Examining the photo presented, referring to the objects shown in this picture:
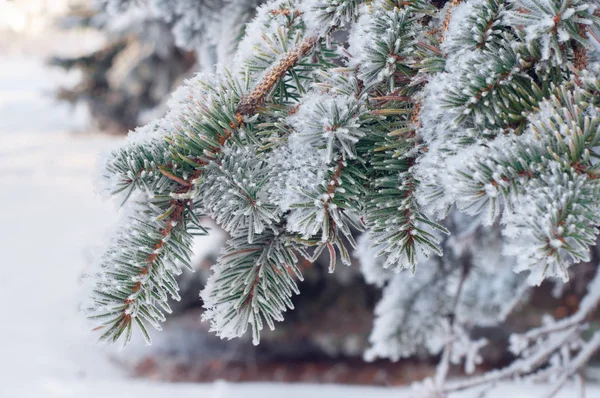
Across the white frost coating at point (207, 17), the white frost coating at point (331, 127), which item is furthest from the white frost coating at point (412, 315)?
the white frost coating at point (331, 127)

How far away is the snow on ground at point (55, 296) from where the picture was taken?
4.14m

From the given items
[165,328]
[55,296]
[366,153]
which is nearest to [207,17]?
[366,153]

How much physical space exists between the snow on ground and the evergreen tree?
0.63 feet

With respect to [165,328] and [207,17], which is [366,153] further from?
[165,328]

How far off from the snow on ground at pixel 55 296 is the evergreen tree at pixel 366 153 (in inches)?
7.6

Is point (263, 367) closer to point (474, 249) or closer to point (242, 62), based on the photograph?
point (474, 249)

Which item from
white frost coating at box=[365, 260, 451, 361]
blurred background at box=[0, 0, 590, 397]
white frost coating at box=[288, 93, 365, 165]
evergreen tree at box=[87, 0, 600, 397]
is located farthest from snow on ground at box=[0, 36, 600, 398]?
white frost coating at box=[365, 260, 451, 361]

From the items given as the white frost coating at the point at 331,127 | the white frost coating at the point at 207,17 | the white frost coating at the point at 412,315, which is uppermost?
the white frost coating at the point at 207,17

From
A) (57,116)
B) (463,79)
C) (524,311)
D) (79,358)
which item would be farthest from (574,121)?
(57,116)

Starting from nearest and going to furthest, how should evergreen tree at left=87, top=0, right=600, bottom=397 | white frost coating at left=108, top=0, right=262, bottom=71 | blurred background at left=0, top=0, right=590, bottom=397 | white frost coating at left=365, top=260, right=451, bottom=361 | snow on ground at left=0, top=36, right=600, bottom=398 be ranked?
evergreen tree at left=87, top=0, right=600, bottom=397
white frost coating at left=108, top=0, right=262, bottom=71
white frost coating at left=365, top=260, right=451, bottom=361
snow on ground at left=0, top=36, right=600, bottom=398
blurred background at left=0, top=0, right=590, bottom=397

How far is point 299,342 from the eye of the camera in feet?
15.9

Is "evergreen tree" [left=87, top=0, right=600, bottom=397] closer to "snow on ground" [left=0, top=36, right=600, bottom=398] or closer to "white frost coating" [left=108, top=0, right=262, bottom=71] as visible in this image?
"snow on ground" [left=0, top=36, right=600, bottom=398]

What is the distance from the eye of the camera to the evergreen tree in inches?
21.6

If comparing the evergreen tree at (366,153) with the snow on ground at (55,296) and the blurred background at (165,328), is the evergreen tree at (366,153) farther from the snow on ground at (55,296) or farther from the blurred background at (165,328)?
the blurred background at (165,328)
